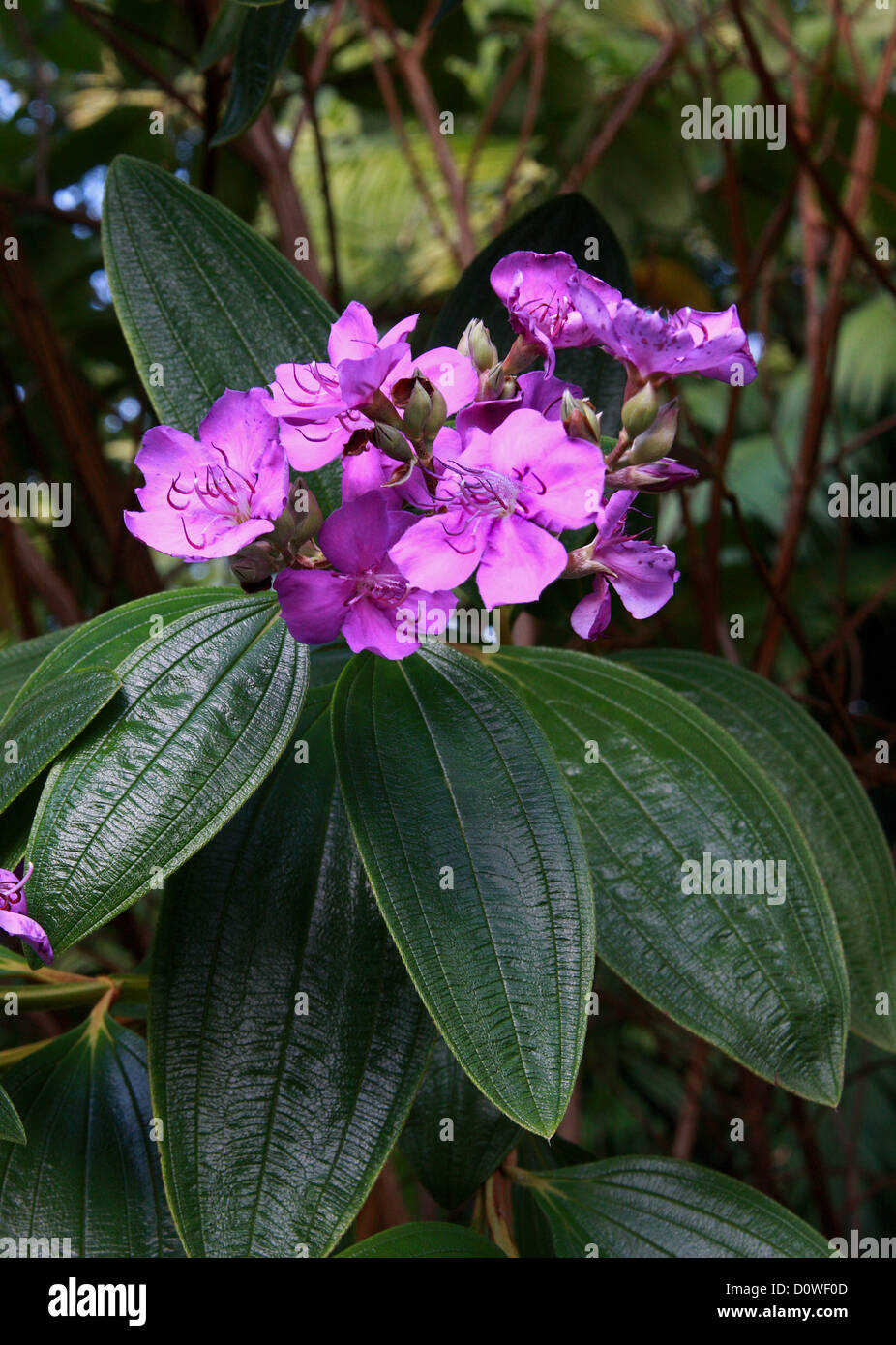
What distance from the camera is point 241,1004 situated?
48 cm

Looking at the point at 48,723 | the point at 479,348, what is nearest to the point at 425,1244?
the point at 48,723

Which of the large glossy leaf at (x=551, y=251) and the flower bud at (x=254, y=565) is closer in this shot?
the flower bud at (x=254, y=565)

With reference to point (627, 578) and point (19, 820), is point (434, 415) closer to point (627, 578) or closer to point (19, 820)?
point (627, 578)

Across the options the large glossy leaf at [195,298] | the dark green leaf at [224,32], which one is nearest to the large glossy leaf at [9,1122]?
the large glossy leaf at [195,298]

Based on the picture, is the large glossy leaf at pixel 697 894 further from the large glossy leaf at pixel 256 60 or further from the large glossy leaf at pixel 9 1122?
the large glossy leaf at pixel 256 60

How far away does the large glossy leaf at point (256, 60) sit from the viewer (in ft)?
1.98

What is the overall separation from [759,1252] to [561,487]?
0.41 meters

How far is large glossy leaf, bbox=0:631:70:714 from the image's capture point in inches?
22.1

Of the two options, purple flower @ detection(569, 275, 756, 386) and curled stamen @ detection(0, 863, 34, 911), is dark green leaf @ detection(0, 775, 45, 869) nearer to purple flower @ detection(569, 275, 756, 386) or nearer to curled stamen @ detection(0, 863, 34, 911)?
curled stamen @ detection(0, 863, 34, 911)

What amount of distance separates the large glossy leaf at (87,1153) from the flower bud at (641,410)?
411mm

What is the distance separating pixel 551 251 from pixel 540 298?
0.19 m

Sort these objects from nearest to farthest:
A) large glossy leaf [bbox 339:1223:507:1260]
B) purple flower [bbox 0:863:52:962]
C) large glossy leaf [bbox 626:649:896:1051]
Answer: purple flower [bbox 0:863:52:962] < large glossy leaf [bbox 339:1223:507:1260] < large glossy leaf [bbox 626:649:896:1051]

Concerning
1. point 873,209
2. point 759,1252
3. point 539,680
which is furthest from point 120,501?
point 873,209

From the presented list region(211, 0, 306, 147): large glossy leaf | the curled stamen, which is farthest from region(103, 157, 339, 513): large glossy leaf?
the curled stamen
